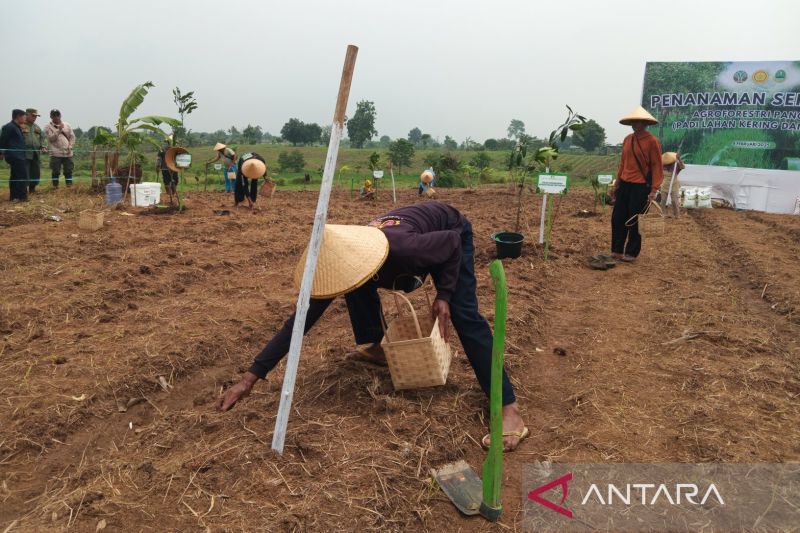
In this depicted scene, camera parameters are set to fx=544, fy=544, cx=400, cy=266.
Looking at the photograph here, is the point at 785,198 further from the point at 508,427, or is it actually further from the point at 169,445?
the point at 169,445

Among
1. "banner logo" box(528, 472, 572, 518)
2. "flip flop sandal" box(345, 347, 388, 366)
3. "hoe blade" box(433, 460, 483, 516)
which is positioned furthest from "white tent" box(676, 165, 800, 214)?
"hoe blade" box(433, 460, 483, 516)

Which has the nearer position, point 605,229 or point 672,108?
point 605,229

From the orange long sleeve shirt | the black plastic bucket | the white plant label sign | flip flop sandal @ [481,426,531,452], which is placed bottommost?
flip flop sandal @ [481,426,531,452]

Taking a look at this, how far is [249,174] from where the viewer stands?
9383 millimetres

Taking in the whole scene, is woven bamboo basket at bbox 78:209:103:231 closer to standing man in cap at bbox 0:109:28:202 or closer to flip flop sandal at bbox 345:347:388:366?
standing man in cap at bbox 0:109:28:202

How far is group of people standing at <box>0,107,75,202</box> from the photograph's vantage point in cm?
965

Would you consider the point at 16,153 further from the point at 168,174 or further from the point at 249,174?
the point at 249,174

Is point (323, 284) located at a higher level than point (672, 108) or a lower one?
lower

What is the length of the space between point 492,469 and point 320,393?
1287 millimetres

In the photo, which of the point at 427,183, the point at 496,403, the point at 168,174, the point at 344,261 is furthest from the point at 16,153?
A: the point at 496,403

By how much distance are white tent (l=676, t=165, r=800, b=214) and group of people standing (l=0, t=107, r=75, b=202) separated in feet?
47.0

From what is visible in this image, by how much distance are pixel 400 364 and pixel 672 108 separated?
13533 millimetres

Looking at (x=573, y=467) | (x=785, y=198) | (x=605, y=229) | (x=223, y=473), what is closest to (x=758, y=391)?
(x=573, y=467)

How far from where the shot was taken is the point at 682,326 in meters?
4.24
